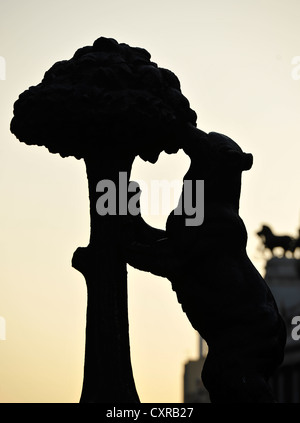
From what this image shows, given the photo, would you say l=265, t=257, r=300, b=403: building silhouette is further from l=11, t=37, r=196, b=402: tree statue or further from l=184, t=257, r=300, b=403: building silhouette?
l=11, t=37, r=196, b=402: tree statue

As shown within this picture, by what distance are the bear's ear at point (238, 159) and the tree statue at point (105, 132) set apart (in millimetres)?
429

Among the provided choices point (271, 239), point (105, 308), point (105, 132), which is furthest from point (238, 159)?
point (271, 239)

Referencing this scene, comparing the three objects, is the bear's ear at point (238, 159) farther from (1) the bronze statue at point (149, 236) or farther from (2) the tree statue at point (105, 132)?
(2) the tree statue at point (105, 132)

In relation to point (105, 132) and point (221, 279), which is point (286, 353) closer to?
point (221, 279)

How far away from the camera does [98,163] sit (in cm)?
738

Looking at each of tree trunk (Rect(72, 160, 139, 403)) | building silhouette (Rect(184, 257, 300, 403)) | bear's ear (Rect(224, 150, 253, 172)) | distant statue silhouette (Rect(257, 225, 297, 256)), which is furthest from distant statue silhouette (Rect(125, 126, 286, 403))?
distant statue silhouette (Rect(257, 225, 297, 256))

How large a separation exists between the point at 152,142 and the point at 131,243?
764 mm

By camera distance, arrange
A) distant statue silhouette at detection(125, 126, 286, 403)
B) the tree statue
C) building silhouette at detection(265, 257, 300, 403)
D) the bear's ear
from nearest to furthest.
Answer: distant statue silhouette at detection(125, 126, 286, 403), the tree statue, the bear's ear, building silhouette at detection(265, 257, 300, 403)

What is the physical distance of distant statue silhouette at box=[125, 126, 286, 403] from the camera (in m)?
6.90

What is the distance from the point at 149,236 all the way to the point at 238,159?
878 millimetres

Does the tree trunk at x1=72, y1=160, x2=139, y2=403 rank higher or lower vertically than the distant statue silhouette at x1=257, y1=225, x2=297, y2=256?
lower
